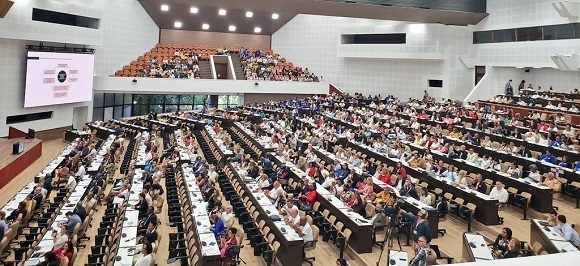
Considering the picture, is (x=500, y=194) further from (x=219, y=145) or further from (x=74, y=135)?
(x=74, y=135)

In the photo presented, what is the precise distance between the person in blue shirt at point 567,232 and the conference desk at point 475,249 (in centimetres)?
143

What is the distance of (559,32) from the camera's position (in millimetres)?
20906

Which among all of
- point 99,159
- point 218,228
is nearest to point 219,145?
point 99,159

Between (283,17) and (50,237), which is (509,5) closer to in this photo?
(283,17)

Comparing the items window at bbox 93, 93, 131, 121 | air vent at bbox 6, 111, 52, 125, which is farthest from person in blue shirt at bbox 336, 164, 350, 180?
window at bbox 93, 93, 131, 121

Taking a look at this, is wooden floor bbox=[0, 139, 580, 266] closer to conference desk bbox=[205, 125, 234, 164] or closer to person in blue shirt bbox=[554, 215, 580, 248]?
person in blue shirt bbox=[554, 215, 580, 248]

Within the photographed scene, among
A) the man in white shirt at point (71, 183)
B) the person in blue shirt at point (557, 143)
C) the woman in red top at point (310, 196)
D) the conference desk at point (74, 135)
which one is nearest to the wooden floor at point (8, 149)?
the conference desk at point (74, 135)

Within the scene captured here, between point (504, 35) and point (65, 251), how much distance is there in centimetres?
2353

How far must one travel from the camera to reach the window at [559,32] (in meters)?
20.3

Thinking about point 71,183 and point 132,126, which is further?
point 132,126

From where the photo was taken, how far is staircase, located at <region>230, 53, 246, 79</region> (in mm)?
30953

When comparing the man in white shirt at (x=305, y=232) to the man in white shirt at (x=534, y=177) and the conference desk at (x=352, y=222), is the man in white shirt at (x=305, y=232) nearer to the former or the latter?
the conference desk at (x=352, y=222)

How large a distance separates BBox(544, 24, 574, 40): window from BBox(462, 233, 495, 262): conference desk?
56.6 ft

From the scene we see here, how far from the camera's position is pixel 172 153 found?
15.5m
